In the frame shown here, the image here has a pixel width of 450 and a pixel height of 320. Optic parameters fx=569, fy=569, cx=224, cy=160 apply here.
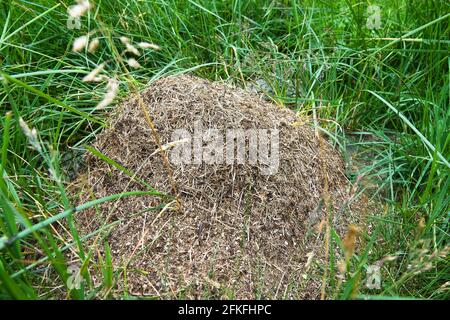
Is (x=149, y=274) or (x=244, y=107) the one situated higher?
(x=244, y=107)

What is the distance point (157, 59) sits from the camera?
3.21 meters

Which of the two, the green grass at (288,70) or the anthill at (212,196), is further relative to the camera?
the green grass at (288,70)

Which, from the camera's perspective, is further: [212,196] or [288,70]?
[288,70]

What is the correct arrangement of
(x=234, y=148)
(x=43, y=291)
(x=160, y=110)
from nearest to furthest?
(x=43, y=291) → (x=234, y=148) → (x=160, y=110)

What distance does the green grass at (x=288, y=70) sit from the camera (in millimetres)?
2621

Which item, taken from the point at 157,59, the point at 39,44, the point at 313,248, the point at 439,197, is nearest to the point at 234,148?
the point at 313,248

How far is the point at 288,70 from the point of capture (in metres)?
3.15

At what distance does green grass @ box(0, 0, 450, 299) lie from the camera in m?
2.62

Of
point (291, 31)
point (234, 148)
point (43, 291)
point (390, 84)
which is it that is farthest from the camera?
point (291, 31)

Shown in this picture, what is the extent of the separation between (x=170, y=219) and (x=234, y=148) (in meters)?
0.39

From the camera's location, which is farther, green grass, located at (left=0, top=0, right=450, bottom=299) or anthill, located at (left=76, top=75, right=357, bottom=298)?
green grass, located at (left=0, top=0, right=450, bottom=299)

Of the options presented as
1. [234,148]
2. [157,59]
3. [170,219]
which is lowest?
[170,219]

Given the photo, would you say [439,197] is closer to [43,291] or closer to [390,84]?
[390,84]

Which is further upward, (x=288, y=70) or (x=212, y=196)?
(x=288, y=70)
